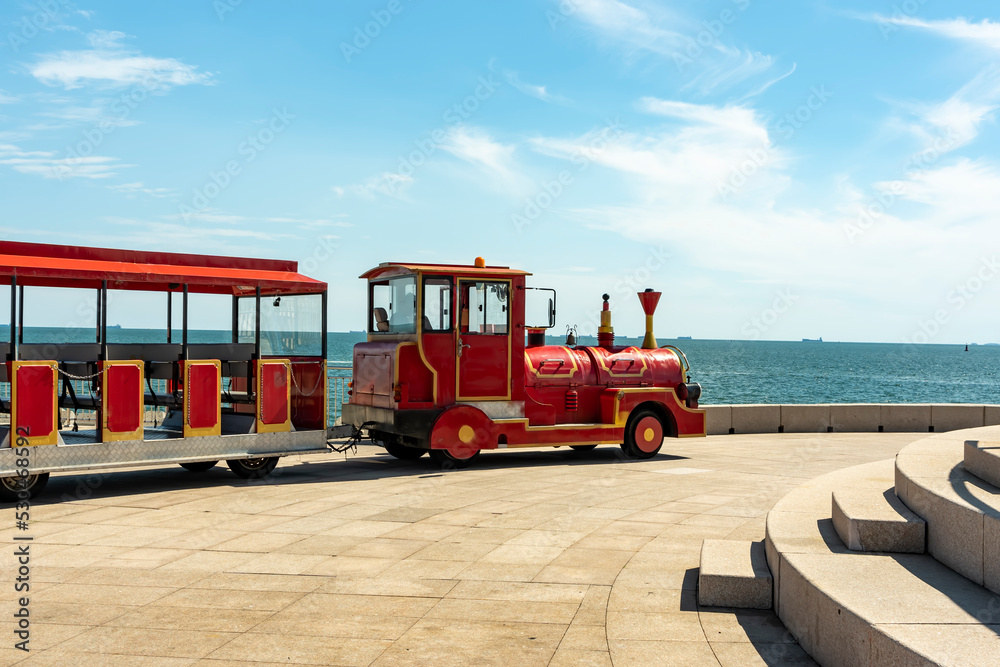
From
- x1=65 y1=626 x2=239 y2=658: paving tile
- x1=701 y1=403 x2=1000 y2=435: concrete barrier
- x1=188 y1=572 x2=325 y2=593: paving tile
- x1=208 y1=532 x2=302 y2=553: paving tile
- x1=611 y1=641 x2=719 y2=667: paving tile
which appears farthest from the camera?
x1=701 y1=403 x2=1000 y2=435: concrete barrier

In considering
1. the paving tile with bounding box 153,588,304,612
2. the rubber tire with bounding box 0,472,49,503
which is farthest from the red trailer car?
the paving tile with bounding box 153,588,304,612

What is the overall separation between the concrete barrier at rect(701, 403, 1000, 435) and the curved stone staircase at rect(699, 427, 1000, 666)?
11099 mm

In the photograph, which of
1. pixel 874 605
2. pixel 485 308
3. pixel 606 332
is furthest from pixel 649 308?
pixel 874 605

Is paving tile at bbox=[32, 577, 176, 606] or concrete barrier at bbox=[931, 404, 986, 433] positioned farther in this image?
concrete barrier at bbox=[931, 404, 986, 433]

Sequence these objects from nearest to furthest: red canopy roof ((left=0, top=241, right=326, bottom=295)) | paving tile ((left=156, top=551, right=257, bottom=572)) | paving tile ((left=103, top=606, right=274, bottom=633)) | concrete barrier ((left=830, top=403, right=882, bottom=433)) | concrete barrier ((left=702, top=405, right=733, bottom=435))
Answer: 1. paving tile ((left=103, top=606, right=274, bottom=633))
2. paving tile ((left=156, top=551, right=257, bottom=572))
3. red canopy roof ((left=0, top=241, right=326, bottom=295))
4. concrete barrier ((left=702, top=405, right=733, bottom=435))
5. concrete barrier ((left=830, top=403, right=882, bottom=433))

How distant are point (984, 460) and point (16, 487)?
30.7ft

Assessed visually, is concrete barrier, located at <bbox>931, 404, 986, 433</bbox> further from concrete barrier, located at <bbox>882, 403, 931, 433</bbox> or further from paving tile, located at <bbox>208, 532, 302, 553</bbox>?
paving tile, located at <bbox>208, 532, 302, 553</bbox>

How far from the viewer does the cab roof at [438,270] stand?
12398 mm

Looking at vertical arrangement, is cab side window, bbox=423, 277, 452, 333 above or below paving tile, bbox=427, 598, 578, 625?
above

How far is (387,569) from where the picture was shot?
269 inches

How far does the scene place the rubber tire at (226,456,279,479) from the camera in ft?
37.4

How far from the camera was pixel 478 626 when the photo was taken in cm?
552

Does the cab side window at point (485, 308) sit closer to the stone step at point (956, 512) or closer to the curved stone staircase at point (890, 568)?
the curved stone staircase at point (890, 568)

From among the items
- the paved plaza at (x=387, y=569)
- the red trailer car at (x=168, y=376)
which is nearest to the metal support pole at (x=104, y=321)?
the red trailer car at (x=168, y=376)
